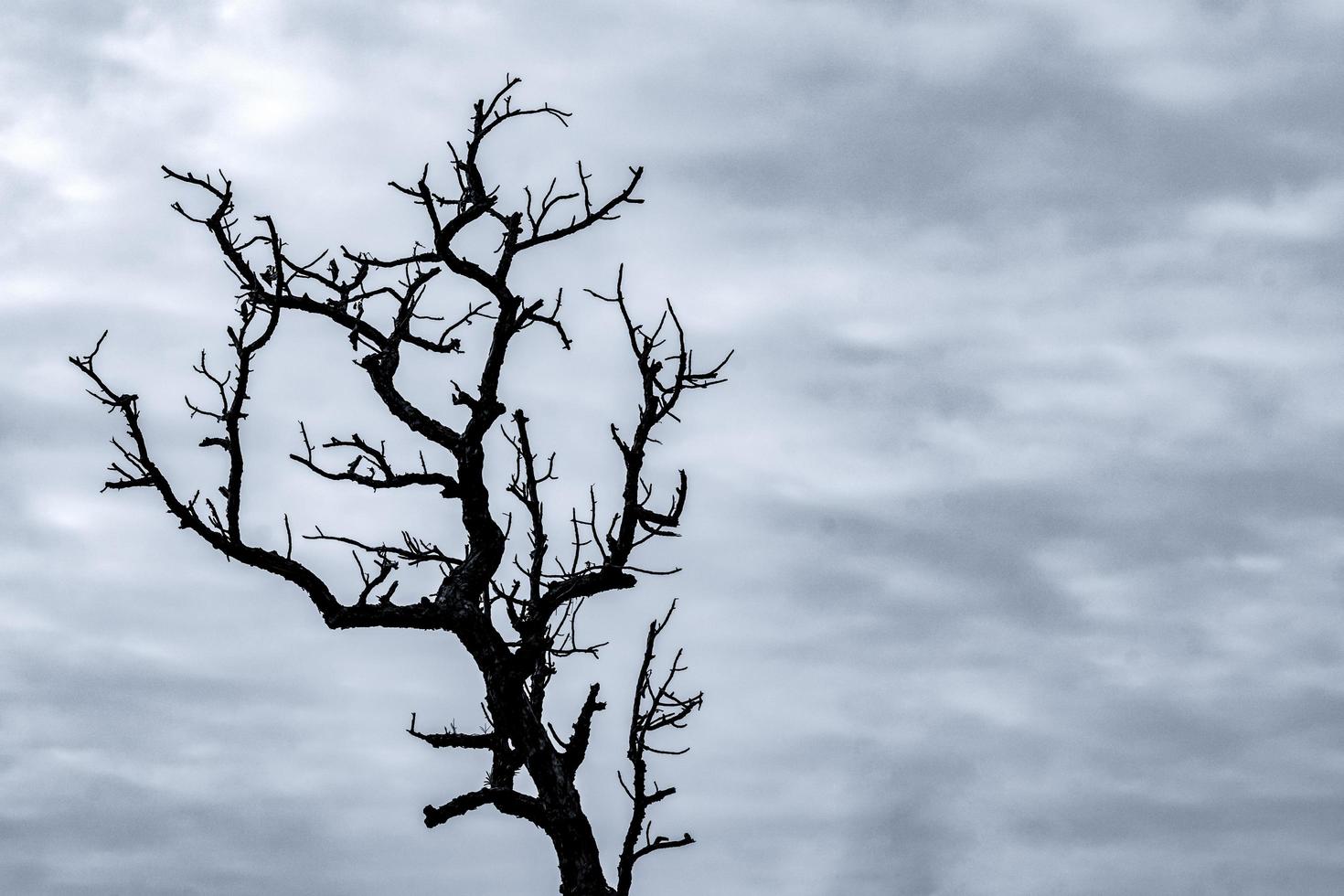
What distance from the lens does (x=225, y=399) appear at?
51.6 ft

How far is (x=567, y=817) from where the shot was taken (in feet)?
50.1

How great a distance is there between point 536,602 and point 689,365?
2.82m

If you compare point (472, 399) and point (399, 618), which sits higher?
point (472, 399)

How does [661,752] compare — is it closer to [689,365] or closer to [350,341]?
[689,365]

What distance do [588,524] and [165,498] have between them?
160 inches

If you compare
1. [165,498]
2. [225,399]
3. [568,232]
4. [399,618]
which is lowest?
[399,618]

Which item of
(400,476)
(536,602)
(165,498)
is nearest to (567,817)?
(536,602)

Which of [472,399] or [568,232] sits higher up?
[568,232]

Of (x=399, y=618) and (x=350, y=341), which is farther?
(x=350, y=341)

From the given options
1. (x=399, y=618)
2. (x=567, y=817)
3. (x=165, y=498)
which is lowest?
(x=567, y=817)

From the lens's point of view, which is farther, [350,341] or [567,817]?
[350,341]

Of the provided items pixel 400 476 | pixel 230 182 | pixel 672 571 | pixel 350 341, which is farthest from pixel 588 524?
pixel 230 182

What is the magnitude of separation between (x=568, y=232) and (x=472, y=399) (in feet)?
7.04

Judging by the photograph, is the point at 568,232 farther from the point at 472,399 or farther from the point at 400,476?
the point at 400,476
